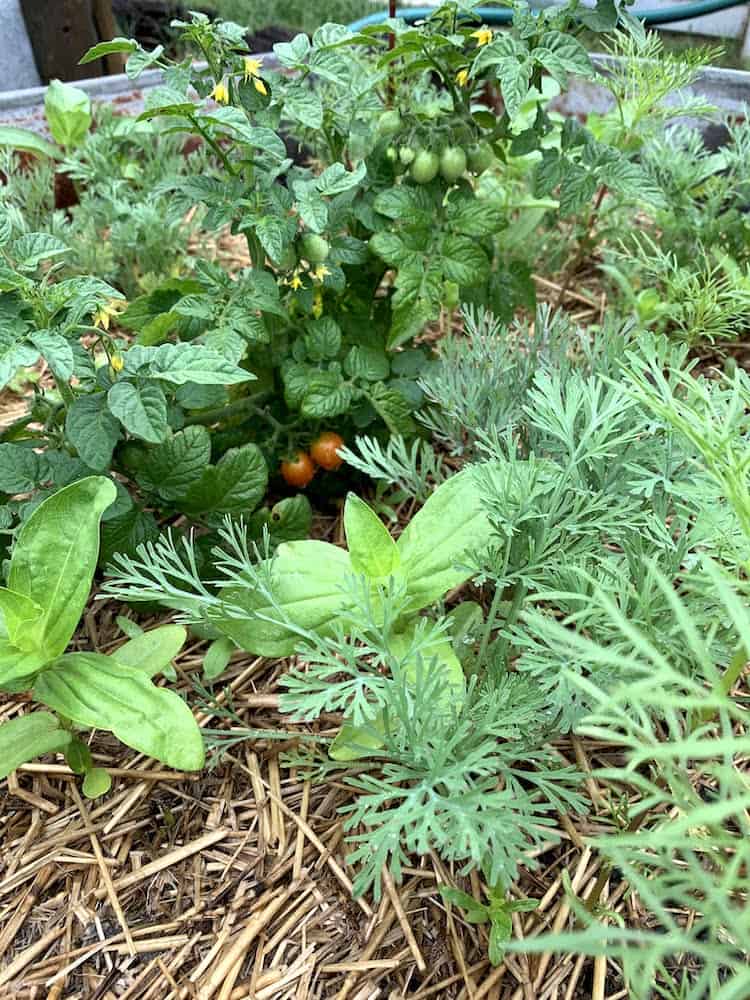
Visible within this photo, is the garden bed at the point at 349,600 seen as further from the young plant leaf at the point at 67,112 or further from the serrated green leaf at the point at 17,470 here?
the young plant leaf at the point at 67,112

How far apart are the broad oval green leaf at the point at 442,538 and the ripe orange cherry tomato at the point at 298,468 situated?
32cm

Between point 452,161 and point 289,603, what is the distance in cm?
66

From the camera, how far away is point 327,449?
117 cm

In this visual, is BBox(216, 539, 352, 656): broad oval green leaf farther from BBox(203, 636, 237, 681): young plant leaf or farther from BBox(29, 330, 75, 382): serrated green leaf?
BBox(29, 330, 75, 382): serrated green leaf

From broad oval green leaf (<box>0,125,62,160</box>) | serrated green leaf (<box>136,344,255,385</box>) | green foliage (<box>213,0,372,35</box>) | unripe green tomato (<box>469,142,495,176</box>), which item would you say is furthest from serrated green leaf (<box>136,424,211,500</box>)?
green foliage (<box>213,0,372,35</box>)

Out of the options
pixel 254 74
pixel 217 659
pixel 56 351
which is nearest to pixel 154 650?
pixel 217 659

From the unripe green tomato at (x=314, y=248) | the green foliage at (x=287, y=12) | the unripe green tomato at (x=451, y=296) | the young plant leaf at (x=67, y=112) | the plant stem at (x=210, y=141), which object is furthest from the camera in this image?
the green foliage at (x=287, y=12)

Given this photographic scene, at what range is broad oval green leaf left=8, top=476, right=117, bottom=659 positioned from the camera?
83 centimetres

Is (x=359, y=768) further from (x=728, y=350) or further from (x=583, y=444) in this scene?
(x=728, y=350)

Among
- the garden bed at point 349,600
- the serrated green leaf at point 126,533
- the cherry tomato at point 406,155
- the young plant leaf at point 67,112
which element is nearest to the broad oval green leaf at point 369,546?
the garden bed at point 349,600

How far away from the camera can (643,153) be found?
1652 millimetres

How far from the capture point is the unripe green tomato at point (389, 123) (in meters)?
1.09

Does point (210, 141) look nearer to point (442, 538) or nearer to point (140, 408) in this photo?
point (140, 408)

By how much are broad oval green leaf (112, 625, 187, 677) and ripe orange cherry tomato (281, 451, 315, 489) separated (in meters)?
0.35
